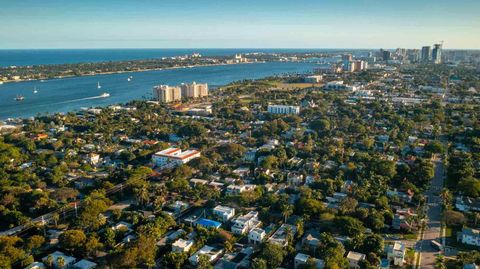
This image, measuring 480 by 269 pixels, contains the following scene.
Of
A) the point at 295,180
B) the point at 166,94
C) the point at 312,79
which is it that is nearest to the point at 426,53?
the point at 312,79

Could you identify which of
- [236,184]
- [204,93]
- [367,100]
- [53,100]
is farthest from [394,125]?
[53,100]

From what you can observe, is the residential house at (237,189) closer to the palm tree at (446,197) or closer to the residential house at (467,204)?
the palm tree at (446,197)

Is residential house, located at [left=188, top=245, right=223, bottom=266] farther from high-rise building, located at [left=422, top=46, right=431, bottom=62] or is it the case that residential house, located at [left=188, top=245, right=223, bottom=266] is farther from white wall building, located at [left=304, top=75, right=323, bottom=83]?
high-rise building, located at [left=422, top=46, right=431, bottom=62]

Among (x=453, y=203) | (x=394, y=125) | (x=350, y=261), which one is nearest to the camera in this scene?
(x=350, y=261)

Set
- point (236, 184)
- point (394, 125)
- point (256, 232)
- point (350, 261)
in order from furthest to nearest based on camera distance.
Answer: point (394, 125) → point (236, 184) → point (256, 232) → point (350, 261)

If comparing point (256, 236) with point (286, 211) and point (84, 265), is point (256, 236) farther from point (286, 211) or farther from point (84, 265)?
point (84, 265)

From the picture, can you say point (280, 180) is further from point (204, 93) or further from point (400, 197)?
point (204, 93)

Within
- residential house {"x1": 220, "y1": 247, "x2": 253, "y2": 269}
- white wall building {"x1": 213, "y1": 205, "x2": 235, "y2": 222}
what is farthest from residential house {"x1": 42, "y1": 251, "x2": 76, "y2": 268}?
white wall building {"x1": 213, "y1": 205, "x2": 235, "y2": 222}
